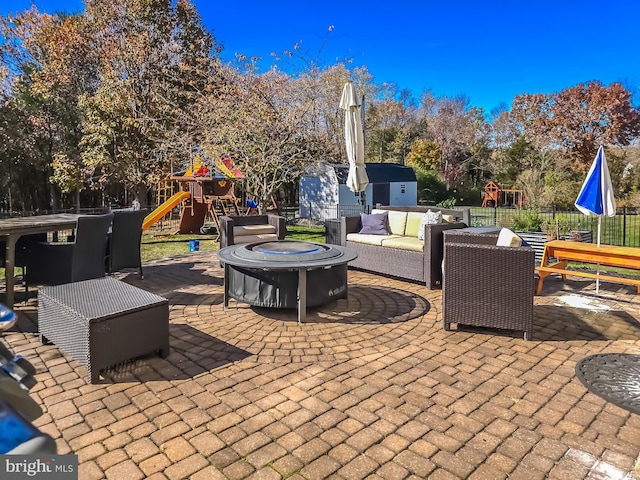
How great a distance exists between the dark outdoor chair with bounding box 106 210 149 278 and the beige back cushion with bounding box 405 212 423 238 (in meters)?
3.91

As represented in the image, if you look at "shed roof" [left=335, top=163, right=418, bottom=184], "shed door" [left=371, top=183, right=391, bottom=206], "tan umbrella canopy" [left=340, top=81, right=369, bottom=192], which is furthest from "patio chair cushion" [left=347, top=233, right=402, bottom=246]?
"shed door" [left=371, top=183, right=391, bottom=206]

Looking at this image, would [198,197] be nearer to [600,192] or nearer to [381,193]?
[381,193]

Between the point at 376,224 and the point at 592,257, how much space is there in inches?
117

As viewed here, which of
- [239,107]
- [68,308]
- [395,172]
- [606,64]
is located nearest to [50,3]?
[239,107]

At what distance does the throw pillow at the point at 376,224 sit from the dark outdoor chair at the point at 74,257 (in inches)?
147

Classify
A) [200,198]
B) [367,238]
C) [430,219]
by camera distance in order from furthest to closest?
[200,198] → [367,238] → [430,219]

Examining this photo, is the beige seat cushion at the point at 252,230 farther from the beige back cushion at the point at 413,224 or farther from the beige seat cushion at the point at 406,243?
the beige back cushion at the point at 413,224

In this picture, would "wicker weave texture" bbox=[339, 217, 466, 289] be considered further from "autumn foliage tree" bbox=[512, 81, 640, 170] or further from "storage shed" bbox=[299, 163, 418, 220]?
"autumn foliage tree" bbox=[512, 81, 640, 170]

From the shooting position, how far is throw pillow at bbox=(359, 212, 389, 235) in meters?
6.90

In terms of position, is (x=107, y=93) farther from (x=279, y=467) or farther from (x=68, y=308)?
(x=279, y=467)

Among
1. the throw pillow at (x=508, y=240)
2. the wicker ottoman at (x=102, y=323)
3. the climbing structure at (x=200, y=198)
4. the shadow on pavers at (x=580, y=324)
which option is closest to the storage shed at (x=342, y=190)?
the climbing structure at (x=200, y=198)

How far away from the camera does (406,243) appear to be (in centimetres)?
602

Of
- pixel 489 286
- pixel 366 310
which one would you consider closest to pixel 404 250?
pixel 366 310

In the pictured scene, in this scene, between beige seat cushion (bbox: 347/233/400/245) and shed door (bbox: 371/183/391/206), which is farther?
shed door (bbox: 371/183/391/206)
